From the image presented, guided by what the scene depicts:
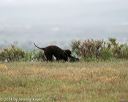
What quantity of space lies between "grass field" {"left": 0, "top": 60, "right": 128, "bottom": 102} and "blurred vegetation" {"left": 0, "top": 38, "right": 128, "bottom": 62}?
868 centimetres

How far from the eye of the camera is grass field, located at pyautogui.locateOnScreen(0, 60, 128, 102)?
12289 mm

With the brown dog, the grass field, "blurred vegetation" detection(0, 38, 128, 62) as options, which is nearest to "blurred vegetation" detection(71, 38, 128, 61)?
"blurred vegetation" detection(0, 38, 128, 62)

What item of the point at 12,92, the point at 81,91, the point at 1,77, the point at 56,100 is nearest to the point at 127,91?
the point at 81,91

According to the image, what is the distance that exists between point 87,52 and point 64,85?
13.0 metres

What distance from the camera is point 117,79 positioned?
15.4 metres

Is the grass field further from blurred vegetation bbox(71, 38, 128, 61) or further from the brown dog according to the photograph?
blurred vegetation bbox(71, 38, 128, 61)

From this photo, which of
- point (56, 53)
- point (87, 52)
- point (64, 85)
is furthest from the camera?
point (87, 52)

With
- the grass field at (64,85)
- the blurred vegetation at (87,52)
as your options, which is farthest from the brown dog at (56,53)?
the grass field at (64,85)

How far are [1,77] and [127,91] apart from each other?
4281mm

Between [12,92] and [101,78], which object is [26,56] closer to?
[101,78]

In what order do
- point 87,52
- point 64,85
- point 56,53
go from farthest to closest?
point 87,52 → point 56,53 → point 64,85

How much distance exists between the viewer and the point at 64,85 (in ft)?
46.8

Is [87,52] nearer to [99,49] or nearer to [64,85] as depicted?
[99,49]

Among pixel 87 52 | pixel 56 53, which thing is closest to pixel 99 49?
pixel 87 52
